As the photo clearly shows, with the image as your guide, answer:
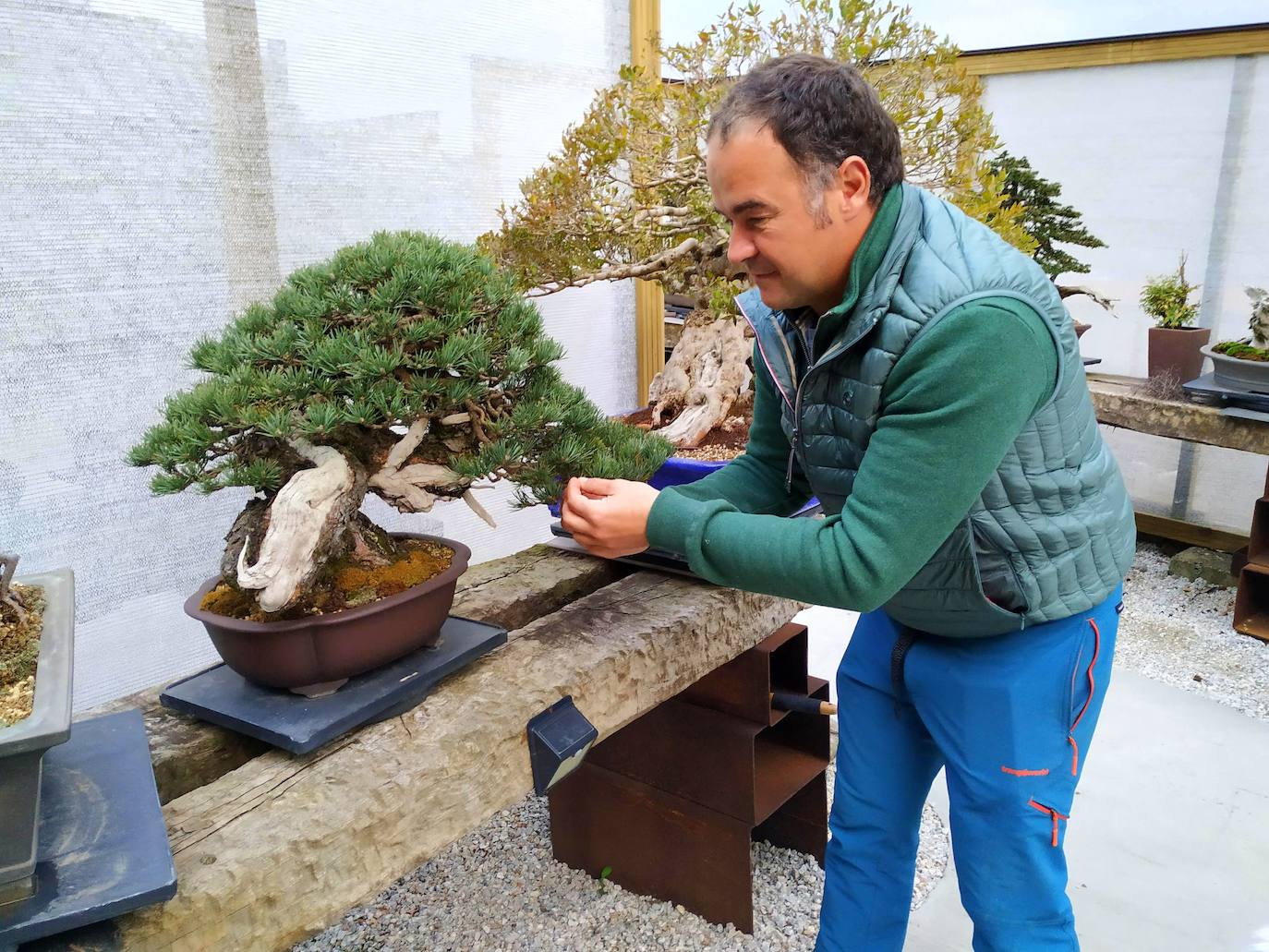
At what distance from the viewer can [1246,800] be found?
2094mm

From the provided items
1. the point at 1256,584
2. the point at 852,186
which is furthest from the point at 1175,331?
the point at 852,186

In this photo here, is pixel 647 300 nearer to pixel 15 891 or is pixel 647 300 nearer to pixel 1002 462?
pixel 1002 462

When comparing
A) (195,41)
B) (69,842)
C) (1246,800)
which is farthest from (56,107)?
(1246,800)

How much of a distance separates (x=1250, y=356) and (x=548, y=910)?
2752 mm

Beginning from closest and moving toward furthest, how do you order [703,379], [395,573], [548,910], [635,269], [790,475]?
1. [395,573]
2. [790,475]
3. [548,910]
4. [635,269]
5. [703,379]

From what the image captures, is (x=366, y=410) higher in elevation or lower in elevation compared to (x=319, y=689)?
higher

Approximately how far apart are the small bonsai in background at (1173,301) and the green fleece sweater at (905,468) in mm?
2869

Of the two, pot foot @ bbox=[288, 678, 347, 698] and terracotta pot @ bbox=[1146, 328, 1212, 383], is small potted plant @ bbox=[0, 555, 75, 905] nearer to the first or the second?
pot foot @ bbox=[288, 678, 347, 698]

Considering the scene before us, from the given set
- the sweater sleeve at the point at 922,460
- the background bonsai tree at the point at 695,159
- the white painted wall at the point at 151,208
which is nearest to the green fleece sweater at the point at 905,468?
the sweater sleeve at the point at 922,460

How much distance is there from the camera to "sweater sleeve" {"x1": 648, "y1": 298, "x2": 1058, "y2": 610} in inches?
36.4

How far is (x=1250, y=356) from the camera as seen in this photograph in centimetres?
297

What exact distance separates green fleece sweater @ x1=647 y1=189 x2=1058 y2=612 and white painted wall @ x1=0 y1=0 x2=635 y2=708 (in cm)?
111

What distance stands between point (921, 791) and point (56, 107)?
1.71 metres

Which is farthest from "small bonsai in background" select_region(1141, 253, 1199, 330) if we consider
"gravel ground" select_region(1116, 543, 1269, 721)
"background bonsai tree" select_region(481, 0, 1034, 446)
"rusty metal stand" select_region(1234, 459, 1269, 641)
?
"background bonsai tree" select_region(481, 0, 1034, 446)
